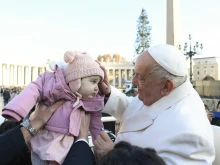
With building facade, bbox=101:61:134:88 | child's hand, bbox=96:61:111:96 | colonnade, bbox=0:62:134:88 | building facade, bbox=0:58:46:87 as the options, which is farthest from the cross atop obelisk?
building facade, bbox=101:61:134:88

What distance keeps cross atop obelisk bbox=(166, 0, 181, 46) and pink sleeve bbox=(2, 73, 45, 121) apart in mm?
17760

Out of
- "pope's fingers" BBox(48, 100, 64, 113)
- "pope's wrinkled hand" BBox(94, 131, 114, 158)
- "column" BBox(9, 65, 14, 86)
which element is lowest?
"pope's wrinkled hand" BBox(94, 131, 114, 158)

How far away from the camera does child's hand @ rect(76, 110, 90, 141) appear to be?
1.63m

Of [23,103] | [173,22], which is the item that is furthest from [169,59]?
[173,22]

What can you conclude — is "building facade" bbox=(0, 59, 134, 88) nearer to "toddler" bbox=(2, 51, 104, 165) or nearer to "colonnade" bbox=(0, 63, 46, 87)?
"colonnade" bbox=(0, 63, 46, 87)

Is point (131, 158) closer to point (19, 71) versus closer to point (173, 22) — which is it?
point (173, 22)

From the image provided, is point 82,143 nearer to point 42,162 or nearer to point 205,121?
point 42,162

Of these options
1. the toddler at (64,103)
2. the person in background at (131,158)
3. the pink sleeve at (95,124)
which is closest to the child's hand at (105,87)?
the toddler at (64,103)

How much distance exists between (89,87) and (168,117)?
49 centimetres

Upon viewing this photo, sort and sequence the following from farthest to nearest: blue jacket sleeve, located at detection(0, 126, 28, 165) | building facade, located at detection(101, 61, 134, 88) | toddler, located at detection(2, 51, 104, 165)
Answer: building facade, located at detection(101, 61, 134, 88) → toddler, located at detection(2, 51, 104, 165) → blue jacket sleeve, located at detection(0, 126, 28, 165)

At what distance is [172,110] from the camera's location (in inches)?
62.4

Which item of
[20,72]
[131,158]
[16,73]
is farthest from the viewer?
[20,72]

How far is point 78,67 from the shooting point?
171cm

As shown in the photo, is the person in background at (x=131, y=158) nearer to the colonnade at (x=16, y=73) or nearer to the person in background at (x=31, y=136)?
the person in background at (x=31, y=136)
